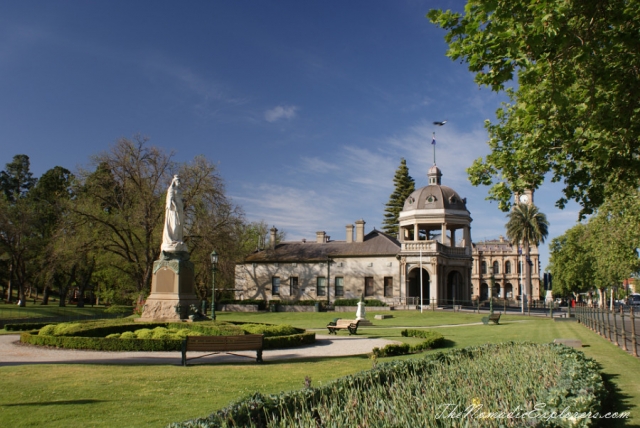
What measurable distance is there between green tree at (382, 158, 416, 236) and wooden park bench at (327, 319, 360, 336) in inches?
2181

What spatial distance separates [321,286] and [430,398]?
154ft

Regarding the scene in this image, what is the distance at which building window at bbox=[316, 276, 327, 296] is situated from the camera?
175ft

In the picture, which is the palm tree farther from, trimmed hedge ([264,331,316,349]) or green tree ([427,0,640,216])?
green tree ([427,0,640,216])

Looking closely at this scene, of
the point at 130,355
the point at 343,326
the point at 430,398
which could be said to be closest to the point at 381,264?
the point at 343,326

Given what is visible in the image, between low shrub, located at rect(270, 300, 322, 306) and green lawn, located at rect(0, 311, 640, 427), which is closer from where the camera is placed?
green lawn, located at rect(0, 311, 640, 427)

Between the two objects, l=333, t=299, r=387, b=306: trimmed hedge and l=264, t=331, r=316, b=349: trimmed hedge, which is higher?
l=264, t=331, r=316, b=349: trimmed hedge

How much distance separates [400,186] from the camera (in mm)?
83562

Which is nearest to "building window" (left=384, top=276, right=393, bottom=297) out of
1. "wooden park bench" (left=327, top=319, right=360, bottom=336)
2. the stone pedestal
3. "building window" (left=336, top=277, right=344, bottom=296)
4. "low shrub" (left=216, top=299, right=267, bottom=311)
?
"building window" (left=336, top=277, right=344, bottom=296)

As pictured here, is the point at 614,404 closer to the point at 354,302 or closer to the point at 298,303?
the point at 354,302

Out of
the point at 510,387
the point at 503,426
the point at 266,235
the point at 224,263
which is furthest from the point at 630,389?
the point at 266,235

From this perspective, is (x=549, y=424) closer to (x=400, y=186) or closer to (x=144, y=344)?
(x=144, y=344)

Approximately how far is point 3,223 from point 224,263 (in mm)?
19033

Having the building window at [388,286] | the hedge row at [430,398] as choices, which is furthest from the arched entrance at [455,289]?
the hedge row at [430,398]

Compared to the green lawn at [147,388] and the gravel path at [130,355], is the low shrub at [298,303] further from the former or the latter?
the green lawn at [147,388]
